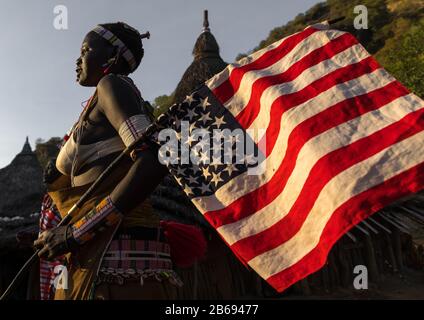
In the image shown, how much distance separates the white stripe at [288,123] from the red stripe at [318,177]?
7.8 inches

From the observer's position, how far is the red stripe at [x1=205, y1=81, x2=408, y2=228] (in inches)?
81.1

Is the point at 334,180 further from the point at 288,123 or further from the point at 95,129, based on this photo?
→ the point at 95,129

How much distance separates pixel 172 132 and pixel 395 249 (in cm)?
1533

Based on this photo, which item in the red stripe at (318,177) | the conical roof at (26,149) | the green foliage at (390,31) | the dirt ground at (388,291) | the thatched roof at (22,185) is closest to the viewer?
the red stripe at (318,177)

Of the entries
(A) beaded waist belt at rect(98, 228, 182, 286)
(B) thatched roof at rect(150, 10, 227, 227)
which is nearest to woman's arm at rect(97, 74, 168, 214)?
(A) beaded waist belt at rect(98, 228, 182, 286)

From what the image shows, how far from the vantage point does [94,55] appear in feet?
7.96

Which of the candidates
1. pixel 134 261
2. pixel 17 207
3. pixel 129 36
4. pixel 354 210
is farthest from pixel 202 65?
pixel 354 210

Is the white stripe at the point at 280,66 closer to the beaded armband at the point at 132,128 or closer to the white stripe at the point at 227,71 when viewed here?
the white stripe at the point at 227,71

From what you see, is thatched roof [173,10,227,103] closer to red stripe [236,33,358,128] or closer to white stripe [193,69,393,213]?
red stripe [236,33,358,128]

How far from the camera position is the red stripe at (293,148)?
2.06 m

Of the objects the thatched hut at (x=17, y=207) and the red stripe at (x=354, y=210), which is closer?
the red stripe at (x=354, y=210)

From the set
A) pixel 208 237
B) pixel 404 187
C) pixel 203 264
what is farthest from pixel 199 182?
pixel 203 264

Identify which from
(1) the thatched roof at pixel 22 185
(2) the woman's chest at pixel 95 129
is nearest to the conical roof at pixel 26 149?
(1) the thatched roof at pixel 22 185

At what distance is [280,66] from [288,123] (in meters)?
0.39
